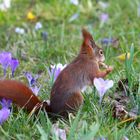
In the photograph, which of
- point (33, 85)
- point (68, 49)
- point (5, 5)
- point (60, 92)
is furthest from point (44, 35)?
point (60, 92)

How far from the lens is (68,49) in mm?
5227

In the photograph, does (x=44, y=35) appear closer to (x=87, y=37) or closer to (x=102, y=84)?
(x=87, y=37)

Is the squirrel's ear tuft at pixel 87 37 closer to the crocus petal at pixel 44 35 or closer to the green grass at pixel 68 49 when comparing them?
the green grass at pixel 68 49

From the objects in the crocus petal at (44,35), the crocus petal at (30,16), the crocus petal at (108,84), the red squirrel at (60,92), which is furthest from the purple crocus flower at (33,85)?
the crocus petal at (30,16)

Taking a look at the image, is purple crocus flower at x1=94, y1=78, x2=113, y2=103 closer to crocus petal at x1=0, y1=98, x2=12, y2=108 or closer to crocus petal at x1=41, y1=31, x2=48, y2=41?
crocus petal at x1=0, y1=98, x2=12, y2=108

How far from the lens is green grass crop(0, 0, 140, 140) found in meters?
3.21

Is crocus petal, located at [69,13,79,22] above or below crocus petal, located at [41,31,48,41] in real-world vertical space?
below

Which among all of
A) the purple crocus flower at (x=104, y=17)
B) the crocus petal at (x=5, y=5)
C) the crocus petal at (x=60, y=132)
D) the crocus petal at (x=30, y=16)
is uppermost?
the crocus petal at (x=5, y=5)

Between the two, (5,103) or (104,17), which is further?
(104,17)

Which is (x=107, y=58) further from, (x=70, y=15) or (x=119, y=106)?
(x=70, y=15)

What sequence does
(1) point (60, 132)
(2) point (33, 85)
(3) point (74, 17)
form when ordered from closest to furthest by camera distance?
(1) point (60, 132) < (2) point (33, 85) < (3) point (74, 17)

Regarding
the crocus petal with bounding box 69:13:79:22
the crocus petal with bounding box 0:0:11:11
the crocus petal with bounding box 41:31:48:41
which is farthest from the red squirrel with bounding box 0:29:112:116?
the crocus petal with bounding box 0:0:11:11

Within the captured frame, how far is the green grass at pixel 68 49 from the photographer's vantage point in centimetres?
321

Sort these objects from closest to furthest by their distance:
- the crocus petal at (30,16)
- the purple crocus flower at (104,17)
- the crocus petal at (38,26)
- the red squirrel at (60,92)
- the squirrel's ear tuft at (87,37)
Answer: the red squirrel at (60,92) → the squirrel's ear tuft at (87,37) → the crocus petal at (38,26) → the purple crocus flower at (104,17) → the crocus petal at (30,16)
